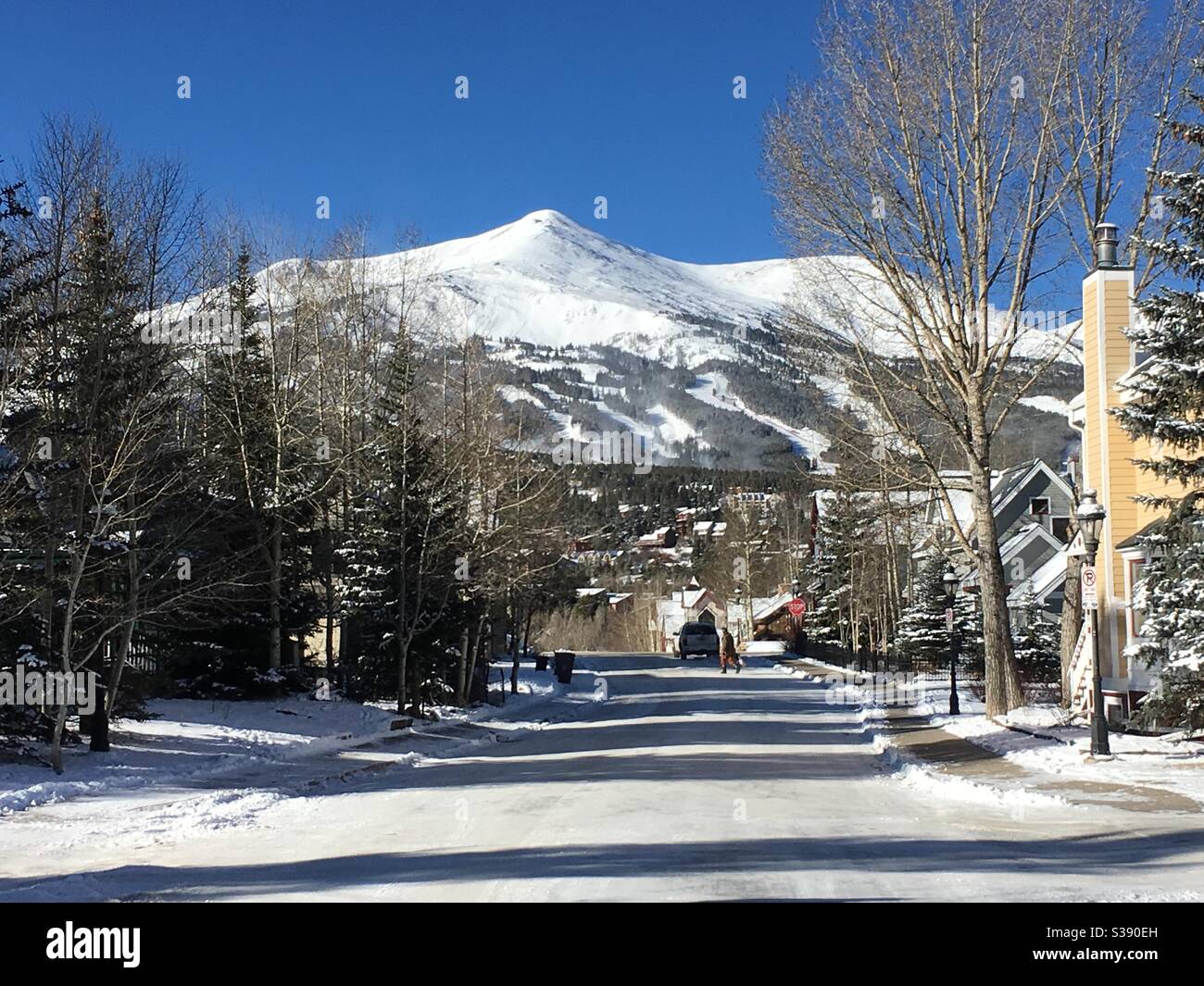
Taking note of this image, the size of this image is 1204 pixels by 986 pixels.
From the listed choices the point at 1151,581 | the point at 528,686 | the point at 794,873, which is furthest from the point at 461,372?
the point at 794,873

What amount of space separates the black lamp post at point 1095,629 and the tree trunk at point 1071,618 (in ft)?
26.3

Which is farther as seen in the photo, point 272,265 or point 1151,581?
point 272,265

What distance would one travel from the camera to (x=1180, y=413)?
15.9 metres

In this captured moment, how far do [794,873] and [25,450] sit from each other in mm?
13232

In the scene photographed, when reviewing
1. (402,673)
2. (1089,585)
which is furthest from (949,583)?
(1089,585)

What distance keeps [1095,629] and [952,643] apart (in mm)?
12789

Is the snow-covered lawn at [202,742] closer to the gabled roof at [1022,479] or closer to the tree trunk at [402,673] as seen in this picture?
the tree trunk at [402,673]

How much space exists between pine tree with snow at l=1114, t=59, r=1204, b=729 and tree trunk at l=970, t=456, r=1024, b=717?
6.85m

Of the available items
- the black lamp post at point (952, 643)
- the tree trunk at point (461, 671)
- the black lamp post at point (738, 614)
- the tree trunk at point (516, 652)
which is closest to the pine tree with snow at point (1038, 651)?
the black lamp post at point (952, 643)

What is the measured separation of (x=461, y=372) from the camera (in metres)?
34.4

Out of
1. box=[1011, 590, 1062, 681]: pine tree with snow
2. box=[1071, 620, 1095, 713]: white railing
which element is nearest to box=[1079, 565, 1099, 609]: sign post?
box=[1071, 620, 1095, 713]: white railing

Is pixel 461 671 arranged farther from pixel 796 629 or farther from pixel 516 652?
pixel 796 629
